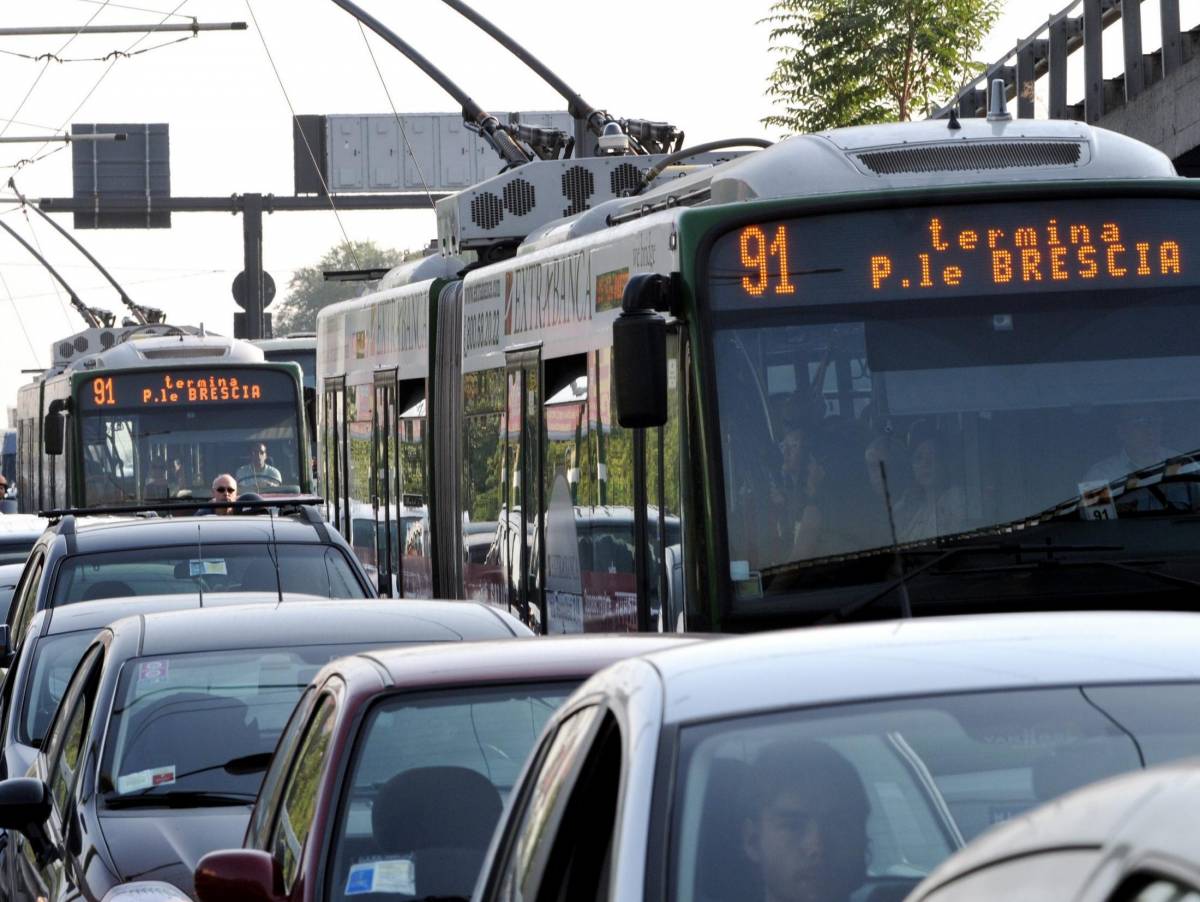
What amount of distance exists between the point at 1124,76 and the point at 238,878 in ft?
61.0

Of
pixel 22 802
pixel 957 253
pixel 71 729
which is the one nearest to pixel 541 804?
pixel 22 802

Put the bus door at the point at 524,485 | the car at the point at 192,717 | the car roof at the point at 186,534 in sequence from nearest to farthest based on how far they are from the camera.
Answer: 1. the car at the point at 192,717
2. the car roof at the point at 186,534
3. the bus door at the point at 524,485

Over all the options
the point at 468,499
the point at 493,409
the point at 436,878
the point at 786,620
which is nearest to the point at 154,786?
the point at 436,878

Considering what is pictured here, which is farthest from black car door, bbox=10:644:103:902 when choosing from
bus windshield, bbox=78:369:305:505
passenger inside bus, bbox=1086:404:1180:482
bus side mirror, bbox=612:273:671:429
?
bus windshield, bbox=78:369:305:505

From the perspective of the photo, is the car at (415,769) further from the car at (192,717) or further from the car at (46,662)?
the car at (46,662)

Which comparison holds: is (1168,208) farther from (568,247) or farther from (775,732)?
(775,732)

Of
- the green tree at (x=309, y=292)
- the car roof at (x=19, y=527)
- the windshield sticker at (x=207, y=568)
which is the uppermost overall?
the green tree at (x=309, y=292)

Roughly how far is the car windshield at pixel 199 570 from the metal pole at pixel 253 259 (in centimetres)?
3444

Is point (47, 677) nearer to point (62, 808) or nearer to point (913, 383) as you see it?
point (62, 808)

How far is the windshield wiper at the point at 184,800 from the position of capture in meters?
7.16

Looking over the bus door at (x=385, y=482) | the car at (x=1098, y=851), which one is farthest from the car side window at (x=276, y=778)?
the bus door at (x=385, y=482)

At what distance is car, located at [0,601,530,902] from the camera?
7055 mm

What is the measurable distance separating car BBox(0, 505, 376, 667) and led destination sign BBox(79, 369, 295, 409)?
45.3 ft

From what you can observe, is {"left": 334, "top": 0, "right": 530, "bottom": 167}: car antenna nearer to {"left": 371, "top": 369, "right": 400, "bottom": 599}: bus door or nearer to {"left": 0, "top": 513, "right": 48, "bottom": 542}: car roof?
{"left": 371, "top": 369, "right": 400, "bottom": 599}: bus door
